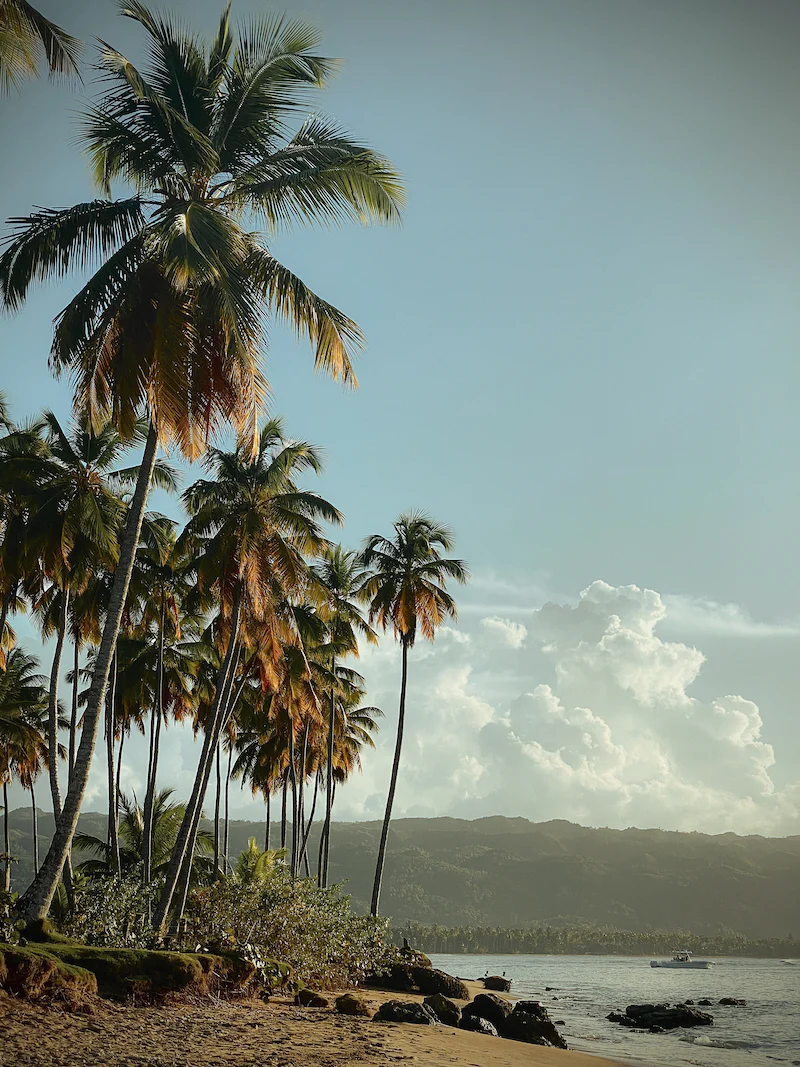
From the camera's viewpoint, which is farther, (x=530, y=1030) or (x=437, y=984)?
(x=437, y=984)

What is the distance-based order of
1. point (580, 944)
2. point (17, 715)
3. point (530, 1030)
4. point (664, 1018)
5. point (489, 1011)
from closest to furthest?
point (530, 1030) < point (489, 1011) < point (664, 1018) < point (17, 715) < point (580, 944)

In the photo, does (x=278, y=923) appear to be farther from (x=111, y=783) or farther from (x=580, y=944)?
(x=580, y=944)

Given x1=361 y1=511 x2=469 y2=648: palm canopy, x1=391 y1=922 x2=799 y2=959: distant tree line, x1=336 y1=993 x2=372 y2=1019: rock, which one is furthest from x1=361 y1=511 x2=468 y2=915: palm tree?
x1=391 y1=922 x2=799 y2=959: distant tree line

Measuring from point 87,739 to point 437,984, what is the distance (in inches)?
784

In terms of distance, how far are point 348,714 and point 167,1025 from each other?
3493 centimetres

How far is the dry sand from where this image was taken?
25.7 ft

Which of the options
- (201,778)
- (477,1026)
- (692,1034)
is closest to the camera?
(477,1026)

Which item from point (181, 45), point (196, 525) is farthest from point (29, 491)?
point (181, 45)

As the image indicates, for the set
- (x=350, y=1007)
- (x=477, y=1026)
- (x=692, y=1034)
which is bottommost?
(x=692, y=1034)

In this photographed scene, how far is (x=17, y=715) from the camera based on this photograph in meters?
35.3

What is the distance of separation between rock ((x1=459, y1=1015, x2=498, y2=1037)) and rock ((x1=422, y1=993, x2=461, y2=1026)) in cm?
18

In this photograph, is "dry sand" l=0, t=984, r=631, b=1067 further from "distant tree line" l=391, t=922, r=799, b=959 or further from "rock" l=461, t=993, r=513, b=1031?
"distant tree line" l=391, t=922, r=799, b=959

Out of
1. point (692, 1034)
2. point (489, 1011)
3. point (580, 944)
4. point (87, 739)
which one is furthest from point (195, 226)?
point (580, 944)

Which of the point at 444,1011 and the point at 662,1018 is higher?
the point at 444,1011
